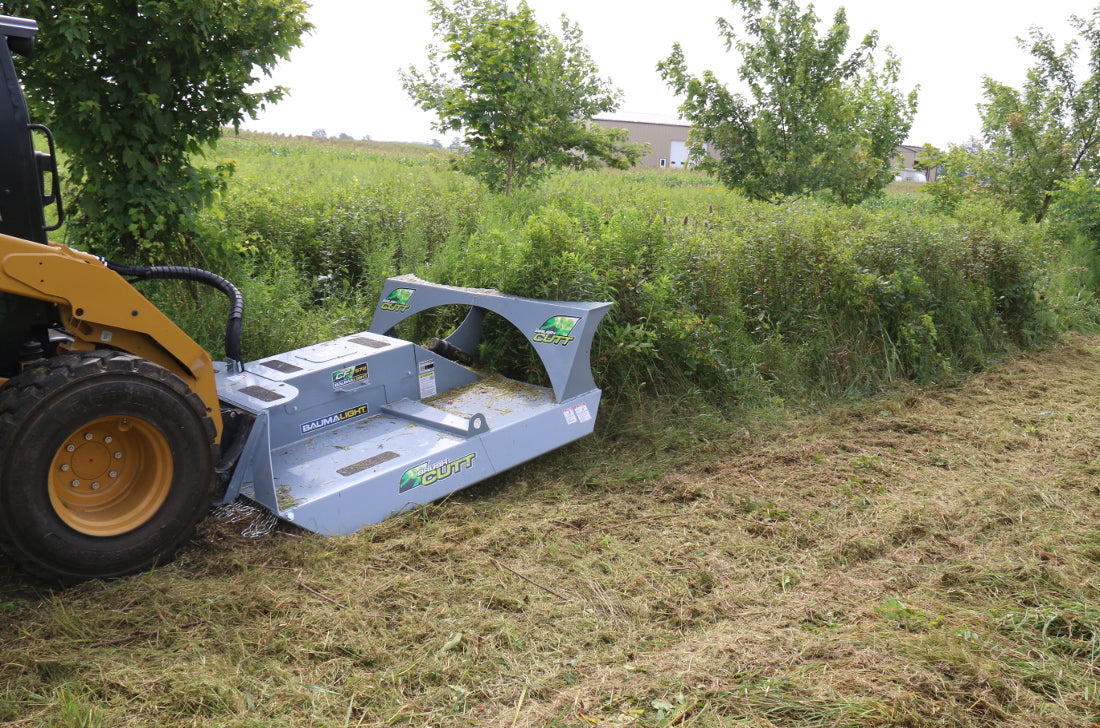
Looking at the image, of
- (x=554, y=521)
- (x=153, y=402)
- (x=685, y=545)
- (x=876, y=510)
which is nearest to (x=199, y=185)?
(x=153, y=402)

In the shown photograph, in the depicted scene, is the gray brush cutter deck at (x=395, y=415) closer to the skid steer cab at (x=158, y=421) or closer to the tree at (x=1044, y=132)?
the skid steer cab at (x=158, y=421)

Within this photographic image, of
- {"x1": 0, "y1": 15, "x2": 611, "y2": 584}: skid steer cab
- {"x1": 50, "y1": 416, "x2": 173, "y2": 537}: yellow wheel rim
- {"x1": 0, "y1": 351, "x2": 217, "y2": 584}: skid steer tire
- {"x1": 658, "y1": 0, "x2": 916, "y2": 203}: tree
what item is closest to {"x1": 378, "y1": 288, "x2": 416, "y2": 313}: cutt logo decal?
{"x1": 0, "y1": 15, "x2": 611, "y2": 584}: skid steer cab

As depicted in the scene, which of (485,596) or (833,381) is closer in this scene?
(485,596)

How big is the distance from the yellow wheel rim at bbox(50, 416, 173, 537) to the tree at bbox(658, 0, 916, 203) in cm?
966

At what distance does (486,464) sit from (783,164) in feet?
29.5

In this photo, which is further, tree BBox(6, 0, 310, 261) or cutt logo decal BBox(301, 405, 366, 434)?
tree BBox(6, 0, 310, 261)

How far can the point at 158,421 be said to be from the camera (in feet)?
10.4

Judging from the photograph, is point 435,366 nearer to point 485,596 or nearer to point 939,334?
point 485,596

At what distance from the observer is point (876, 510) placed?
4281mm

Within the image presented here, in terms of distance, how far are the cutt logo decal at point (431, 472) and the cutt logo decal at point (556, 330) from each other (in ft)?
3.28

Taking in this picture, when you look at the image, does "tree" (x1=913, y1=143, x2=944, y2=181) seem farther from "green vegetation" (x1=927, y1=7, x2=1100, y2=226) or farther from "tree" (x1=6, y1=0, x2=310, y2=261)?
"tree" (x1=6, y1=0, x2=310, y2=261)

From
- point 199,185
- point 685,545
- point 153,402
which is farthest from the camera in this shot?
point 199,185

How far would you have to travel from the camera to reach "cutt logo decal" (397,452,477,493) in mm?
3893

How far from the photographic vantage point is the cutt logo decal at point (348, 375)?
4.41 meters
